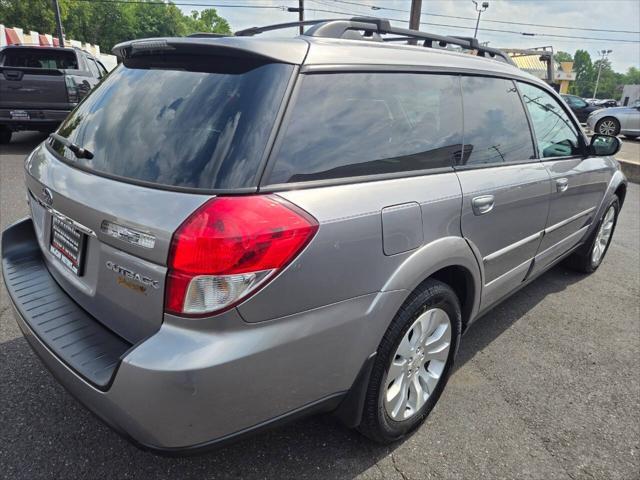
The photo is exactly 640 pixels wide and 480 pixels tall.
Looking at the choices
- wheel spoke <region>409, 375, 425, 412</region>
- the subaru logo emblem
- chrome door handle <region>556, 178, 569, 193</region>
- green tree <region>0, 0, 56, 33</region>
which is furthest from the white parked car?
green tree <region>0, 0, 56, 33</region>

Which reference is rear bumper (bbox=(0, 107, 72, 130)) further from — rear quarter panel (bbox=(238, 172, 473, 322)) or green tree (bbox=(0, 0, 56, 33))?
green tree (bbox=(0, 0, 56, 33))

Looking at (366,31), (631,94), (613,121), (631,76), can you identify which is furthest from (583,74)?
(366,31)

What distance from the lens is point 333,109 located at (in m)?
1.81

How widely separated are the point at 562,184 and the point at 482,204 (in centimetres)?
119

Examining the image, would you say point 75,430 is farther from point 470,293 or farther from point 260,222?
point 470,293

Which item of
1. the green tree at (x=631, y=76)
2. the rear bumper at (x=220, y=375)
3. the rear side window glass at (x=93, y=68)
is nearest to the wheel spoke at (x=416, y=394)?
the rear bumper at (x=220, y=375)

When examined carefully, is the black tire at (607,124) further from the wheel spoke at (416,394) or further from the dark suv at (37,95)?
the wheel spoke at (416,394)

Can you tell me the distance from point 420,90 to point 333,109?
2.00ft

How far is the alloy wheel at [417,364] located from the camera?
2.09 m

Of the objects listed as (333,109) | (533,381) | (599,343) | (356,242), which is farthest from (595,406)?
(333,109)

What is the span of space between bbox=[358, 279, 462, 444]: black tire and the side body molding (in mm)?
105

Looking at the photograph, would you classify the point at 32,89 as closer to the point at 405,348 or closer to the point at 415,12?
the point at 405,348

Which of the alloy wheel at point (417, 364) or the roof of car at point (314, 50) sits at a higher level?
the roof of car at point (314, 50)

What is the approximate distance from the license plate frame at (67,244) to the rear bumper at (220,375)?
1.10 ft
